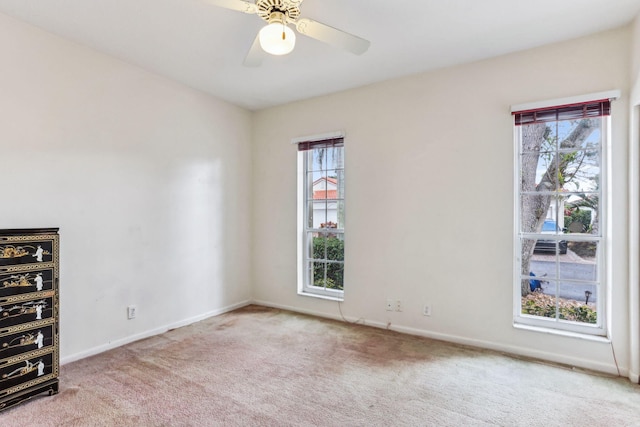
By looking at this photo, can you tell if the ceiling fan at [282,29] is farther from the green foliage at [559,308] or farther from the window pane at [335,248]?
the green foliage at [559,308]

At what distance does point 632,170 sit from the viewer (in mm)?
2447

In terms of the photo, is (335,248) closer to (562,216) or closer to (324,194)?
(324,194)

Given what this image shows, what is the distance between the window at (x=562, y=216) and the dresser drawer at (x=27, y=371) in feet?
11.8

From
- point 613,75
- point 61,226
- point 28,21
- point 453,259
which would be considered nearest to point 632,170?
point 613,75

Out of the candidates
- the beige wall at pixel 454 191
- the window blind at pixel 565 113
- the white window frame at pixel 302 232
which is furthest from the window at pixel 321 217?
the window blind at pixel 565 113

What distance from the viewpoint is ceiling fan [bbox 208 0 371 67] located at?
5.87 feet

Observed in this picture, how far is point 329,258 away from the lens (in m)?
4.13

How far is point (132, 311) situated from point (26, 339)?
41.5 inches

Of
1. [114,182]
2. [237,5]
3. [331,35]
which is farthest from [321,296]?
[237,5]

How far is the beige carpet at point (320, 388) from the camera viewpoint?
6.71 feet

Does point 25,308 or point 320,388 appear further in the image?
point 320,388

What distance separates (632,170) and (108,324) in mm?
4360

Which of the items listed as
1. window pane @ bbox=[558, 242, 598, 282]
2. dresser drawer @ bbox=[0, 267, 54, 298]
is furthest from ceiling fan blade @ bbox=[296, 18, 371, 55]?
window pane @ bbox=[558, 242, 598, 282]

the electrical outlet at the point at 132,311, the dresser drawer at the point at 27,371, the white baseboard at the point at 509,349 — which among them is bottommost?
the white baseboard at the point at 509,349
